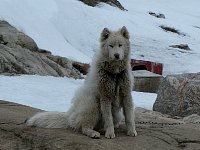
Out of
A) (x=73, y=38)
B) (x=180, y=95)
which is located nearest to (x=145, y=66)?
(x=73, y=38)

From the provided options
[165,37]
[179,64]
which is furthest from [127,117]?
[165,37]

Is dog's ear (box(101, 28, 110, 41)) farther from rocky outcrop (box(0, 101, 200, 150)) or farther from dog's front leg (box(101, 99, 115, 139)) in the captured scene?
rocky outcrop (box(0, 101, 200, 150))

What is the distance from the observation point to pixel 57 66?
63.7ft

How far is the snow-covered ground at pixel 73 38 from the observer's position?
1429 cm

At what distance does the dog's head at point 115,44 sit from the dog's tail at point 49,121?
45.7 inches

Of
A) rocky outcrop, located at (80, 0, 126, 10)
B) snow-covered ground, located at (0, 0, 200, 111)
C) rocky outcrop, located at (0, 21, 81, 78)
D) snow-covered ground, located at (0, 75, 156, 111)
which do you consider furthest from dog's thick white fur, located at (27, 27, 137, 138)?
rocky outcrop, located at (80, 0, 126, 10)

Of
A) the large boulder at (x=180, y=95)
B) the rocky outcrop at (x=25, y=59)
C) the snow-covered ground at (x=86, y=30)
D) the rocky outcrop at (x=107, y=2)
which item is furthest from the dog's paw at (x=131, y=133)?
the rocky outcrop at (x=107, y=2)

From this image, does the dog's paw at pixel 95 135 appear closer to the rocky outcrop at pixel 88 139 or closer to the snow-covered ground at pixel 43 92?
the rocky outcrop at pixel 88 139

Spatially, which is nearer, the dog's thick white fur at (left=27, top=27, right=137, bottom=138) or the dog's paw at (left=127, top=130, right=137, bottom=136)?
the dog's thick white fur at (left=27, top=27, right=137, bottom=138)

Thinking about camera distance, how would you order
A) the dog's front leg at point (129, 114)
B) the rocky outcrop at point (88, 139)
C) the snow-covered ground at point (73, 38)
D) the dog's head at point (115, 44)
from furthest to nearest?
the snow-covered ground at point (73, 38) < the dog's front leg at point (129, 114) < the dog's head at point (115, 44) < the rocky outcrop at point (88, 139)

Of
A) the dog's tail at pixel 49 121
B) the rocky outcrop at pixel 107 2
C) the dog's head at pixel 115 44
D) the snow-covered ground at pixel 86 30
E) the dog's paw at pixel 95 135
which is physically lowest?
the dog's paw at pixel 95 135

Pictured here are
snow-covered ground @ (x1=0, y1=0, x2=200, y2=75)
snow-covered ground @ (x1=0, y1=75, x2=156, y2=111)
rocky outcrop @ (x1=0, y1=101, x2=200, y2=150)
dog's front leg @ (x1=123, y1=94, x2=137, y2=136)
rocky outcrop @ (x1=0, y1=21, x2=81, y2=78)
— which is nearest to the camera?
rocky outcrop @ (x1=0, y1=101, x2=200, y2=150)

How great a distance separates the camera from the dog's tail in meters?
6.43

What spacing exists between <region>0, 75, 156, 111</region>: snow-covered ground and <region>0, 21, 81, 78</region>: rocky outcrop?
3.53 ft
